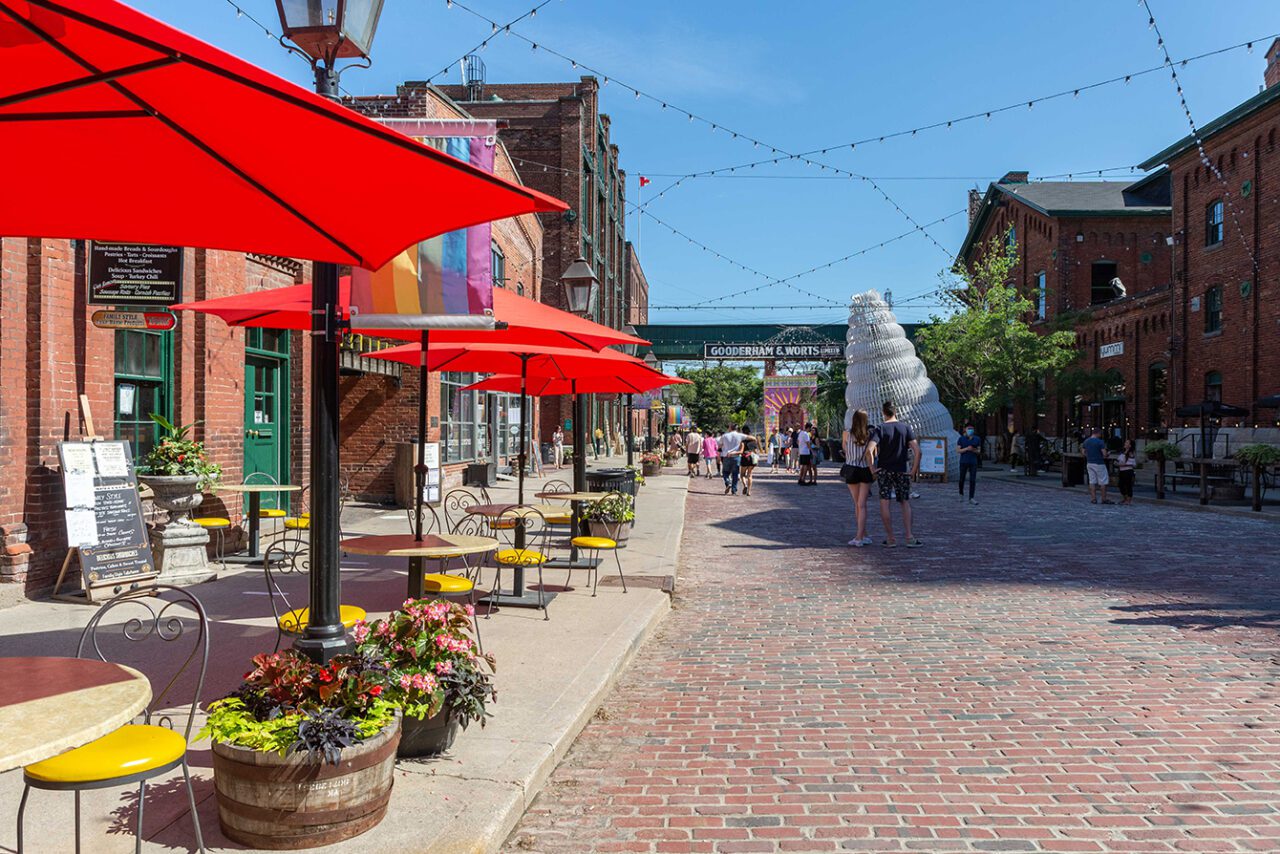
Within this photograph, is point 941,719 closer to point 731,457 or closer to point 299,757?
point 299,757

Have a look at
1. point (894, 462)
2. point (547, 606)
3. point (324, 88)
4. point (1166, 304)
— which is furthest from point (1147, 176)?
point (324, 88)

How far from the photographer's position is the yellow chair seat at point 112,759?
268 centimetres

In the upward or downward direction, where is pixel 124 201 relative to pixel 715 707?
upward

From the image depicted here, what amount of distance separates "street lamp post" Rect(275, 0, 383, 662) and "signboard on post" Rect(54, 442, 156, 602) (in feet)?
14.4

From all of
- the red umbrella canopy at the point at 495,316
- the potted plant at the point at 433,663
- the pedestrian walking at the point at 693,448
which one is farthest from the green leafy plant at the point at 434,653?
the pedestrian walking at the point at 693,448

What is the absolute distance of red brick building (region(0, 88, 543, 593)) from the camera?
7.16 metres

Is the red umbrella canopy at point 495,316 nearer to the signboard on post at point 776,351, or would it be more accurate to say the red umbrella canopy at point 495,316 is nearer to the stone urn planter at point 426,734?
the stone urn planter at point 426,734

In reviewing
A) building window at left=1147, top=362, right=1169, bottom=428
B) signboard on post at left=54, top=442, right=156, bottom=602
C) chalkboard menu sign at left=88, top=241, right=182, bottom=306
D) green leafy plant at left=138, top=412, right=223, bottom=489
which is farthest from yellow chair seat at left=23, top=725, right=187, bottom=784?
building window at left=1147, top=362, right=1169, bottom=428

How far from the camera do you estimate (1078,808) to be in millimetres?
3887

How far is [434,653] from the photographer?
4.09 m

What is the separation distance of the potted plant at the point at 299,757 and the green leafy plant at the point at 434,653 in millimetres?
510

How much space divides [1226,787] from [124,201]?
5.19 metres

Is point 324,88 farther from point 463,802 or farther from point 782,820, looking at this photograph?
point 782,820

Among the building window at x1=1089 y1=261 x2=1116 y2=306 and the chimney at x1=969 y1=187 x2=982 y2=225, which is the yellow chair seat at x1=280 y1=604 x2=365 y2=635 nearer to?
the building window at x1=1089 y1=261 x2=1116 y2=306
